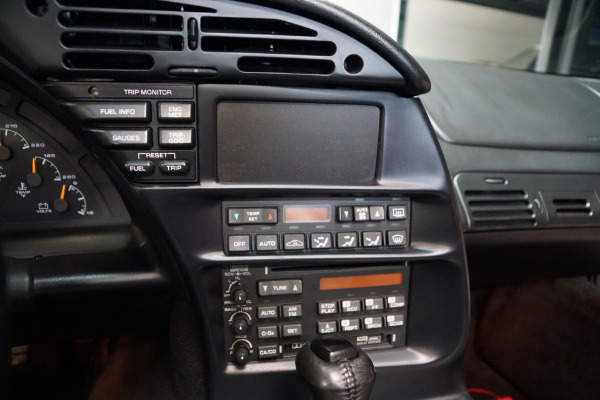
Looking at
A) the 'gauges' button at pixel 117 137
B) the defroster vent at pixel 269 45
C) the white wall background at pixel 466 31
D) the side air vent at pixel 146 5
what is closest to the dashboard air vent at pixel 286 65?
the defroster vent at pixel 269 45

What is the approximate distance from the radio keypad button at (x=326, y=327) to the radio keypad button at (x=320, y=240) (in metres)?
0.16

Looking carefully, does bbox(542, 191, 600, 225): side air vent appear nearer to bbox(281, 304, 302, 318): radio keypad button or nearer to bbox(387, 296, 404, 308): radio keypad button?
bbox(387, 296, 404, 308): radio keypad button

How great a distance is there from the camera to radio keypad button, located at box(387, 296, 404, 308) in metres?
0.94

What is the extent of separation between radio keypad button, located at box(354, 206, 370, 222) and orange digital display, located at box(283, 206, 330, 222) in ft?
0.18

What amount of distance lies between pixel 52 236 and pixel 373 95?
711mm

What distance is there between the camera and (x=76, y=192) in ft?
3.16

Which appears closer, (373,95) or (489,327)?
(373,95)

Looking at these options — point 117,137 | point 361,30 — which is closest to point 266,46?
point 361,30

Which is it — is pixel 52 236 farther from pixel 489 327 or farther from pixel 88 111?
pixel 489 327

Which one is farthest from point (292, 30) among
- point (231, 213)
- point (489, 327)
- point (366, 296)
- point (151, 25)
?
point (489, 327)

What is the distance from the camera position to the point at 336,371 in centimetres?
75

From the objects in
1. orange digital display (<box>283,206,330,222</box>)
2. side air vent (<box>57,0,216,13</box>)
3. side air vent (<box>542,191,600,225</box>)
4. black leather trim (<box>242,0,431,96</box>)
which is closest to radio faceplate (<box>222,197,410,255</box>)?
orange digital display (<box>283,206,330,222</box>)

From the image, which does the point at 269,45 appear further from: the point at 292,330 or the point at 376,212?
the point at 292,330

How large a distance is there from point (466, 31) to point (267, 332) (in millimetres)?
1829
